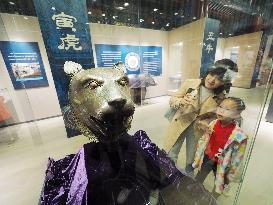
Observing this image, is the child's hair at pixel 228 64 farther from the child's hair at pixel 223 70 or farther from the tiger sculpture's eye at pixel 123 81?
the tiger sculpture's eye at pixel 123 81

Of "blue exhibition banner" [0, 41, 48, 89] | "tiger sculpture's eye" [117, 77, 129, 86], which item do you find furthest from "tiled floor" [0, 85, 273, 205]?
"tiger sculpture's eye" [117, 77, 129, 86]

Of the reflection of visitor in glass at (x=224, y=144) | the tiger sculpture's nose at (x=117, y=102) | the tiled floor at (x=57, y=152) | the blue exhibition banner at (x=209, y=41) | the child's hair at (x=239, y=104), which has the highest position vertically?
the blue exhibition banner at (x=209, y=41)

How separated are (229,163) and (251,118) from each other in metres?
0.31

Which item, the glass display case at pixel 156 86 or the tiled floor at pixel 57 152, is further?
the tiled floor at pixel 57 152

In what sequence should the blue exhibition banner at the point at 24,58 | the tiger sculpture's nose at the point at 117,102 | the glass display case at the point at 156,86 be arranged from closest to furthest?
the tiger sculpture's nose at the point at 117,102 → the glass display case at the point at 156,86 → the blue exhibition banner at the point at 24,58

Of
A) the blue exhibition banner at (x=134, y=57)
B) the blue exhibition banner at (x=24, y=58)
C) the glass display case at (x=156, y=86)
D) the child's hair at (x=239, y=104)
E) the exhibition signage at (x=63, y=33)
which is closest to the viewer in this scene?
the glass display case at (x=156, y=86)

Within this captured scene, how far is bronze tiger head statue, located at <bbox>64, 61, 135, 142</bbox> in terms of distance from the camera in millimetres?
466

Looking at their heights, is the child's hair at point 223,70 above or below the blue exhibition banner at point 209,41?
below

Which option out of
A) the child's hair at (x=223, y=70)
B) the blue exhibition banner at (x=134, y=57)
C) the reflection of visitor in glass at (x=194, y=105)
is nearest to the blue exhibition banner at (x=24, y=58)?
the blue exhibition banner at (x=134, y=57)

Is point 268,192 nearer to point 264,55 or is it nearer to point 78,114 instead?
point 264,55

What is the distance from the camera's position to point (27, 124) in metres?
2.15

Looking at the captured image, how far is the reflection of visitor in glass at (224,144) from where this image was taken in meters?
0.89

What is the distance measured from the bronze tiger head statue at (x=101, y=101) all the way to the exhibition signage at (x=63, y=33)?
73cm

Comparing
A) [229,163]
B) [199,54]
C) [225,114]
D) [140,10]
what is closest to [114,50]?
[140,10]
